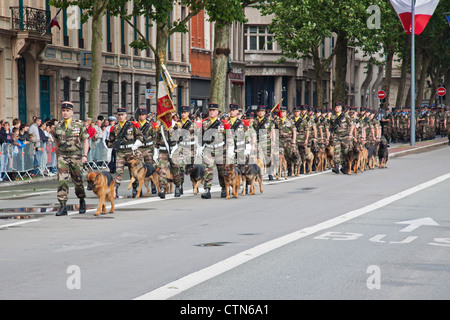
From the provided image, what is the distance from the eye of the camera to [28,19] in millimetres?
33906

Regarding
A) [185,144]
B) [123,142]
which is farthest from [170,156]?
[123,142]

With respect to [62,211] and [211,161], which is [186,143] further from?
[62,211]

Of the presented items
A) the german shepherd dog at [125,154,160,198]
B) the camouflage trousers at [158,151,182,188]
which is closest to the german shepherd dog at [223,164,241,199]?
the camouflage trousers at [158,151,182,188]

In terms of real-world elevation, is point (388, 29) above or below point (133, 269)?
above

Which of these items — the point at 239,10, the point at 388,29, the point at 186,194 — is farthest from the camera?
the point at 388,29

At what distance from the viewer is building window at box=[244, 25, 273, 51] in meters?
64.3

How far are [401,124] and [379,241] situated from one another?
38673 millimetres

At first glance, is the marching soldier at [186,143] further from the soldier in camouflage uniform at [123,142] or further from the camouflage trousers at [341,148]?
the camouflage trousers at [341,148]

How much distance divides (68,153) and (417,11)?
28.0 m

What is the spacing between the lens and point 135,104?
4547 centimetres

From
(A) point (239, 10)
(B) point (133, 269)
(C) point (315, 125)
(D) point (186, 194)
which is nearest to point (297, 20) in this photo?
(A) point (239, 10)

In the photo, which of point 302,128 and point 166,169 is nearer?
point 166,169

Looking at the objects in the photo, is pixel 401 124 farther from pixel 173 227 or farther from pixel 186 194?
pixel 173 227
